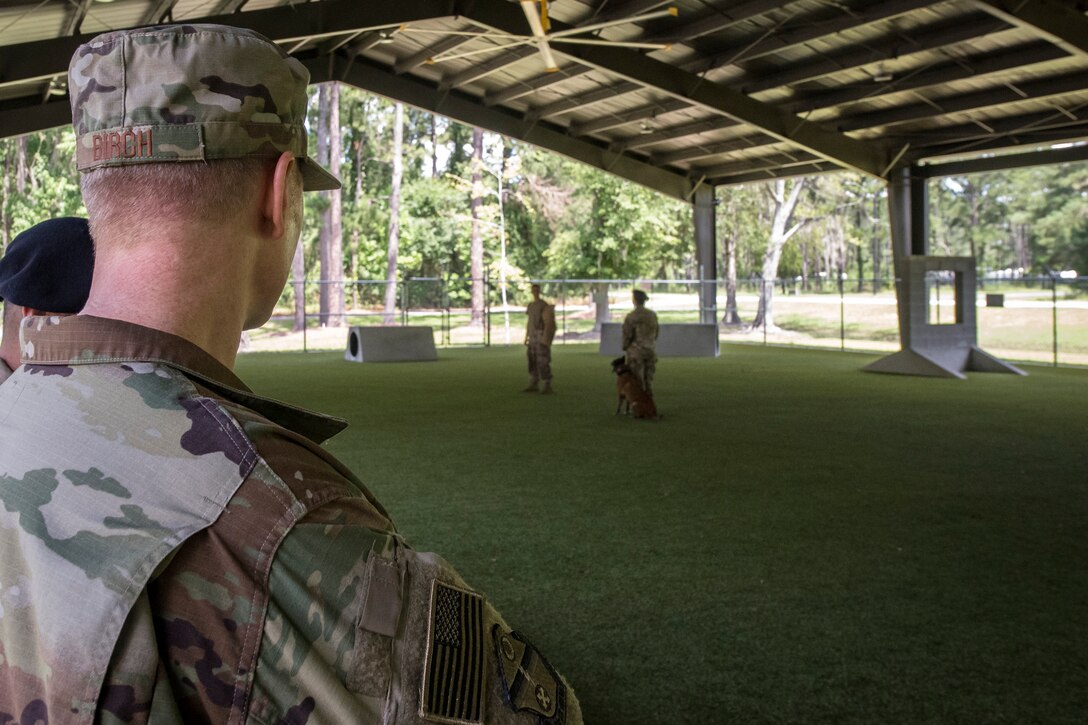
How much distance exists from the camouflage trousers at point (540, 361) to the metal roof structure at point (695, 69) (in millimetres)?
4224

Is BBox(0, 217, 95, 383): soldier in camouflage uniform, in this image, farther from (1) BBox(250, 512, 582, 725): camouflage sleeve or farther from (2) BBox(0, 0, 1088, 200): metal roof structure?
(2) BBox(0, 0, 1088, 200): metal roof structure

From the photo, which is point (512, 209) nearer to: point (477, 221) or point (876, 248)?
point (477, 221)

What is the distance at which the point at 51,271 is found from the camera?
2582 millimetres

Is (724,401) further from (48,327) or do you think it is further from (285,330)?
(285,330)

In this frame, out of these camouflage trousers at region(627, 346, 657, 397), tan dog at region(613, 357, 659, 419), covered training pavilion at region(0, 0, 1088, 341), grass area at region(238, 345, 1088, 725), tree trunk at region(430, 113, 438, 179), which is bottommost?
grass area at region(238, 345, 1088, 725)

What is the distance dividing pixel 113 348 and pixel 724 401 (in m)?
13.4

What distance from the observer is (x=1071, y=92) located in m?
16.8

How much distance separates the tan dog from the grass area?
0.80 ft

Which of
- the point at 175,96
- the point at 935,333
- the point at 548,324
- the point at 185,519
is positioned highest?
the point at 175,96

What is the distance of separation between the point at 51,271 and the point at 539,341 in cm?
1246

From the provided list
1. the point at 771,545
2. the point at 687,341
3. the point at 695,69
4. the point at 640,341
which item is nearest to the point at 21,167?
the point at 687,341

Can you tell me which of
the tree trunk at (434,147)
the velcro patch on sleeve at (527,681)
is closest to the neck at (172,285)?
the velcro patch on sleeve at (527,681)

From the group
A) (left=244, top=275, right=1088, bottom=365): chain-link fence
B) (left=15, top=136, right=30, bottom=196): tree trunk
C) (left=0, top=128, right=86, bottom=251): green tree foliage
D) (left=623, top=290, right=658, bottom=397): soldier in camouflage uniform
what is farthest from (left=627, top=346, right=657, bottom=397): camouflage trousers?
(left=15, top=136, right=30, bottom=196): tree trunk

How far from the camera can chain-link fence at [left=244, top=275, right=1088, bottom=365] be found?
29484 mm
